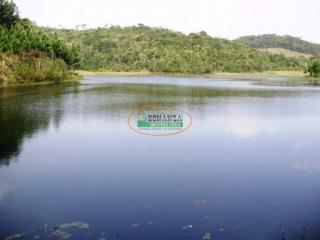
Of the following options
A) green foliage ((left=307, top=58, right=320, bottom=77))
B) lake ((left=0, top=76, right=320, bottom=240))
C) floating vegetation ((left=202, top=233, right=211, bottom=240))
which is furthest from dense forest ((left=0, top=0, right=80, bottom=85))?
green foliage ((left=307, top=58, right=320, bottom=77))

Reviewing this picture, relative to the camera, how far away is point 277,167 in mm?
17953

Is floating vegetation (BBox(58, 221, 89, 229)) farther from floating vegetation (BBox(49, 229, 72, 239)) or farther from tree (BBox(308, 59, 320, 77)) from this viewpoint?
tree (BBox(308, 59, 320, 77))

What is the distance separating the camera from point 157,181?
15422 mm

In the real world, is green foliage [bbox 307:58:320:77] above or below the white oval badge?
above

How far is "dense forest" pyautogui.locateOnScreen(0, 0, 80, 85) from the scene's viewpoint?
66.6 metres

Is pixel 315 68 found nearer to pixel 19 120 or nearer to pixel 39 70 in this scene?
pixel 39 70

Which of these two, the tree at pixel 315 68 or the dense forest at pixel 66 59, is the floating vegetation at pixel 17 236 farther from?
the tree at pixel 315 68

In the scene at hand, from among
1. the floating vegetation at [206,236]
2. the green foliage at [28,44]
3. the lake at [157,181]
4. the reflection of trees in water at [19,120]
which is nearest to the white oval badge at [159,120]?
the lake at [157,181]

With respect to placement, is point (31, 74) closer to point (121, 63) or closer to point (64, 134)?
point (64, 134)

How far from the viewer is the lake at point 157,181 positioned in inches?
441

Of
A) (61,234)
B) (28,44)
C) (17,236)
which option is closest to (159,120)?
(61,234)

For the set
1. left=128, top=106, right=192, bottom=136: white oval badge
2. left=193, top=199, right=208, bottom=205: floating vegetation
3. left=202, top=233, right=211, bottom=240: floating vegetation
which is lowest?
left=202, top=233, right=211, bottom=240: floating vegetation

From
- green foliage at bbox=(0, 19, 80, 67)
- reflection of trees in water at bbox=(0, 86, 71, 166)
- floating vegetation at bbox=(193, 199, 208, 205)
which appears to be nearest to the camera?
floating vegetation at bbox=(193, 199, 208, 205)

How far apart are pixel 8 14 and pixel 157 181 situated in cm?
7331
